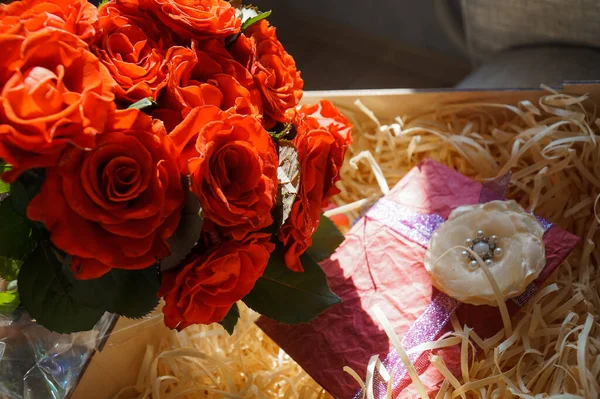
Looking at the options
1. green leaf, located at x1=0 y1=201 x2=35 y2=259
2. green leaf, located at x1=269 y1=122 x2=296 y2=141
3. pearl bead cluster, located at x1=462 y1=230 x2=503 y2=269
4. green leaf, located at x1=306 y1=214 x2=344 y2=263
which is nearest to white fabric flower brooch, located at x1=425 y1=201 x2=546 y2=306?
pearl bead cluster, located at x1=462 y1=230 x2=503 y2=269

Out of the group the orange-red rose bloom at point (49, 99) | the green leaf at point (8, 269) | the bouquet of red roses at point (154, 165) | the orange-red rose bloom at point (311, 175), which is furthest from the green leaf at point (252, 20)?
the green leaf at point (8, 269)

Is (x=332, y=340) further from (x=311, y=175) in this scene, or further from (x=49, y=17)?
(x=49, y=17)

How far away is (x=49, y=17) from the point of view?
1.65ft

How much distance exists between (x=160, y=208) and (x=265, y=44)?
9.7 inches

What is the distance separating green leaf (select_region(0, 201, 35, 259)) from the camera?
53 cm

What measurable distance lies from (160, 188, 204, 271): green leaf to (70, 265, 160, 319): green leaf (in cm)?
3

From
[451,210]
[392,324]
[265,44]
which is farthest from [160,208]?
[451,210]

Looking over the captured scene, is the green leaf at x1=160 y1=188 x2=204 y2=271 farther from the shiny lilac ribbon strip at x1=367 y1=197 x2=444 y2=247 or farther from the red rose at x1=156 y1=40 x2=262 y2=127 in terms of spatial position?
the shiny lilac ribbon strip at x1=367 y1=197 x2=444 y2=247

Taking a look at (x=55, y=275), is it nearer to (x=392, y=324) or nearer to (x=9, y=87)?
(x=9, y=87)

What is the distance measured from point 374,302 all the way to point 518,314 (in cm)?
18

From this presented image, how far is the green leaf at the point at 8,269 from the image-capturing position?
2.02ft

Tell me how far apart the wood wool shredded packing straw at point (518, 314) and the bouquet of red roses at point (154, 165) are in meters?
0.21

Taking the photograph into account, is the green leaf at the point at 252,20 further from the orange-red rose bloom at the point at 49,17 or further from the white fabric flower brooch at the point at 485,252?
the white fabric flower brooch at the point at 485,252

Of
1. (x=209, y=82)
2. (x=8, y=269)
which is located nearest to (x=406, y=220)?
(x=209, y=82)
